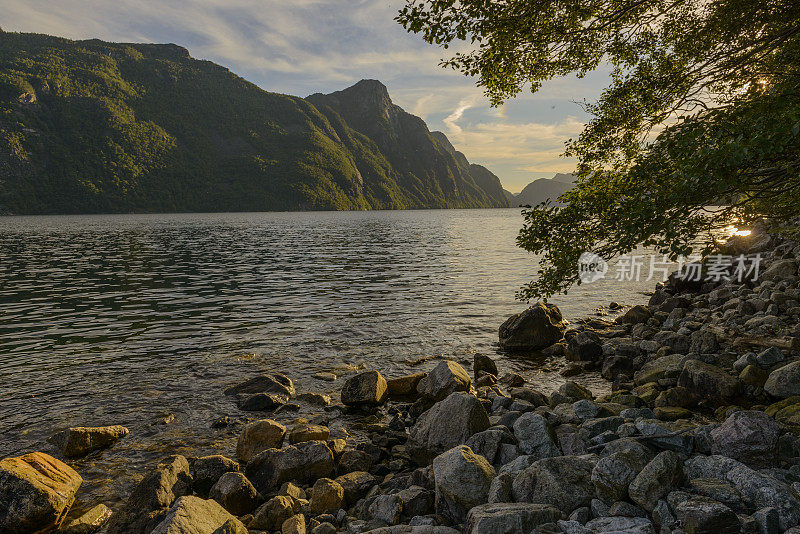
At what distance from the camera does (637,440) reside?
23.1 feet

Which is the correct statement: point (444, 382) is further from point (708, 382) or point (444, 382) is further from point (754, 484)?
point (754, 484)

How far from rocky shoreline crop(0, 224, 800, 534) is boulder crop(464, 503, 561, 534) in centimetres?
2

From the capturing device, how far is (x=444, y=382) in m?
12.8

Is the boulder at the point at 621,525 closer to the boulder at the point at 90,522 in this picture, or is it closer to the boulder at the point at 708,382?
the boulder at the point at 708,382

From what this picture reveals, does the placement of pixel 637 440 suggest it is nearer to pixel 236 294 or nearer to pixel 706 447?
pixel 706 447

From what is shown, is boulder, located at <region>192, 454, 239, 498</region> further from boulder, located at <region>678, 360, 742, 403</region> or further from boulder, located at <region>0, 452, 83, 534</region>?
boulder, located at <region>678, 360, 742, 403</region>

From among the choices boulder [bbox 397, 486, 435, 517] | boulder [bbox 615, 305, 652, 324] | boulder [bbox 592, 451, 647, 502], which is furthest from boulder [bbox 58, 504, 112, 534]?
boulder [bbox 615, 305, 652, 324]

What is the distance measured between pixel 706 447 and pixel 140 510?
9.74m

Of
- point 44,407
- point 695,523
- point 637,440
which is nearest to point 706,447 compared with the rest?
point 637,440

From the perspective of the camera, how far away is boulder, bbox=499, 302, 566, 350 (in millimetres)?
18516

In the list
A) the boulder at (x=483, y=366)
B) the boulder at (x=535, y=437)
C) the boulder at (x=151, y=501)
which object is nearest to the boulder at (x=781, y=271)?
the boulder at (x=483, y=366)

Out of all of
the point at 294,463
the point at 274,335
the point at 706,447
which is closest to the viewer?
the point at 706,447

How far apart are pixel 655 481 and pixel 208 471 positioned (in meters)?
8.18

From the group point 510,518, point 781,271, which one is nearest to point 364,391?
point 510,518
